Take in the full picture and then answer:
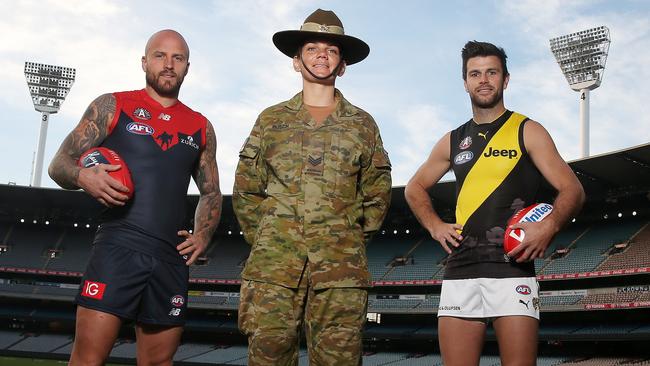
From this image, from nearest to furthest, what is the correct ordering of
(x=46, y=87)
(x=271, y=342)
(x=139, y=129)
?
1. (x=271, y=342)
2. (x=139, y=129)
3. (x=46, y=87)

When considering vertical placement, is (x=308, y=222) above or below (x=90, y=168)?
below

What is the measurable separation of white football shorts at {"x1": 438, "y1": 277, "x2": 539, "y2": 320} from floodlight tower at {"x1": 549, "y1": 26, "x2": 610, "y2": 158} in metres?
37.5

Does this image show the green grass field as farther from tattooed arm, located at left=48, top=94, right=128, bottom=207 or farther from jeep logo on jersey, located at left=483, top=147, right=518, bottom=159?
jeep logo on jersey, located at left=483, top=147, right=518, bottom=159

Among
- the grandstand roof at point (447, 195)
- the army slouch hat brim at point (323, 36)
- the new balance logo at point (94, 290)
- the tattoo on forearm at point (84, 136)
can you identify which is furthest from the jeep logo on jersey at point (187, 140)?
the grandstand roof at point (447, 195)

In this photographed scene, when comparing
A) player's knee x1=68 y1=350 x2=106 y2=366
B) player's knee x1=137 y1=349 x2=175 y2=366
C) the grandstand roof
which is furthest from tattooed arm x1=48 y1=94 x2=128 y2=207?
the grandstand roof

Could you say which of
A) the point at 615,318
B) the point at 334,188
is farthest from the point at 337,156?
the point at 615,318

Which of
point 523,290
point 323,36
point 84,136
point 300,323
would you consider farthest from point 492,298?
point 84,136

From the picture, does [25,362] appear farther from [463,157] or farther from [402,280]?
[463,157]

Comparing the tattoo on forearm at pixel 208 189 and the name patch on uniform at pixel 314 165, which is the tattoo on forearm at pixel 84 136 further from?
the name patch on uniform at pixel 314 165

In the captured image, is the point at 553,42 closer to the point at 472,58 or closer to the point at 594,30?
the point at 594,30

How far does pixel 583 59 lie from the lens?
41.1 m

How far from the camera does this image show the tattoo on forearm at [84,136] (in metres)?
4.64

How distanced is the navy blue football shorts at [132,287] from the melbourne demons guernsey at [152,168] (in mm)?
88

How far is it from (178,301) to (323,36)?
2.10 meters
